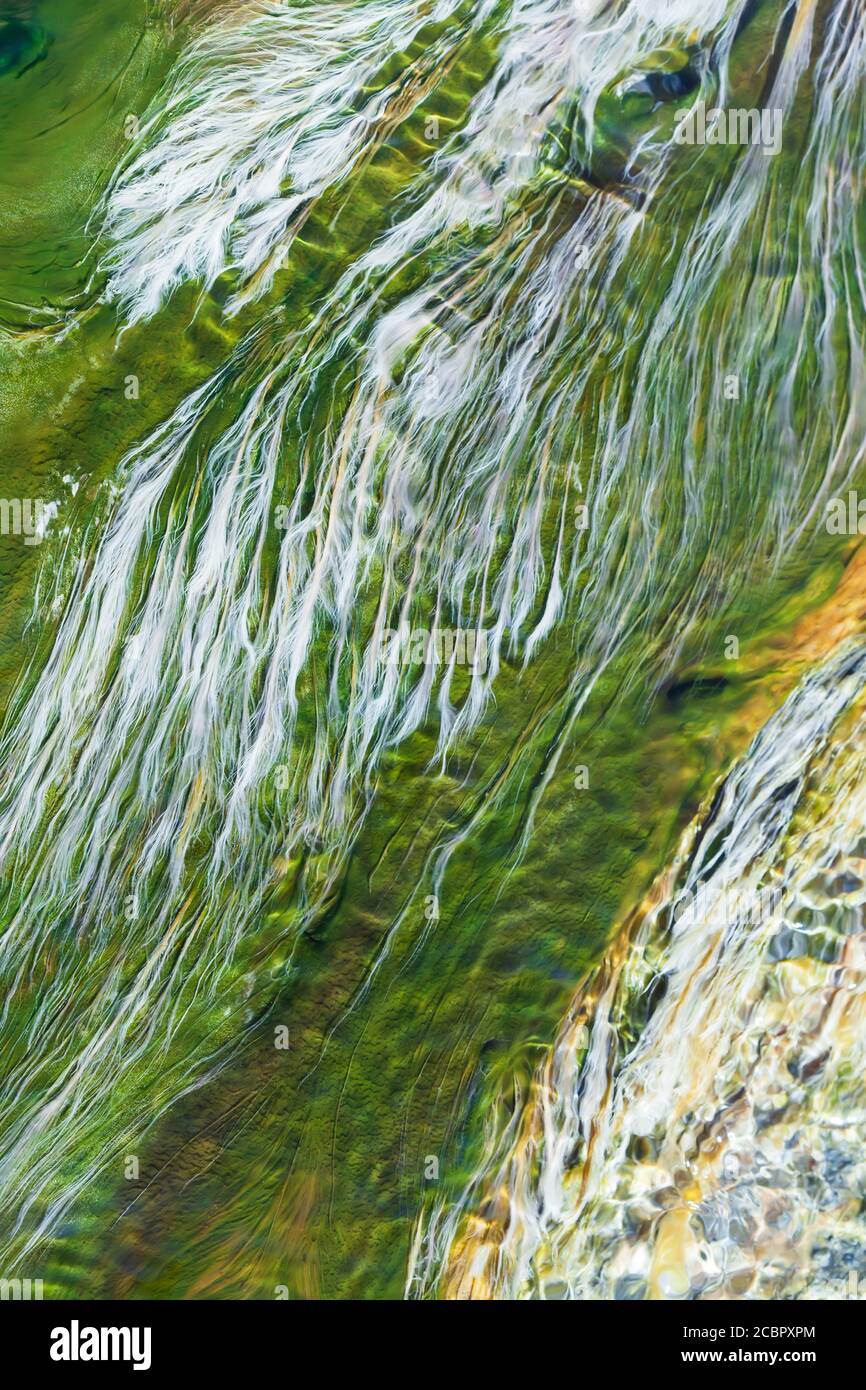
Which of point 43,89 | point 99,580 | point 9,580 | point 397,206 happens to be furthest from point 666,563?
point 43,89

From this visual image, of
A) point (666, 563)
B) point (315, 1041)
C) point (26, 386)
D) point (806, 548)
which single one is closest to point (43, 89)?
point (26, 386)

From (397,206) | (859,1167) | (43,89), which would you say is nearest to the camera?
(859,1167)

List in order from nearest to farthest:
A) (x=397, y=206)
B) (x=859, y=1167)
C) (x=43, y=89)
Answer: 1. (x=859, y=1167)
2. (x=397, y=206)
3. (x=43, y=89)

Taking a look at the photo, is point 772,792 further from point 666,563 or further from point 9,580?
point 9,580

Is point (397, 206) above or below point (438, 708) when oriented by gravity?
above
